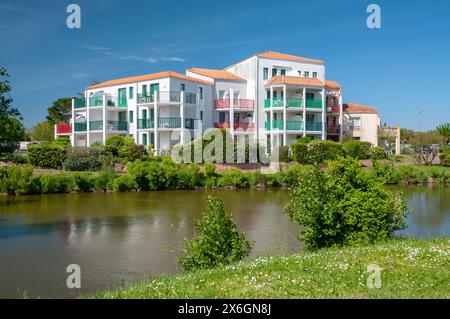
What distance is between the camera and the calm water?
1479 centimetres

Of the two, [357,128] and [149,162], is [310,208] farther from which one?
[357,128]

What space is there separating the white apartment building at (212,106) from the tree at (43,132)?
67.0 feet

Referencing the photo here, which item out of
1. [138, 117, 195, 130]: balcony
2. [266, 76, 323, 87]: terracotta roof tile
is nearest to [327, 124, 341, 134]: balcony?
[266, 76, 323, 87]: terracotta roof tile

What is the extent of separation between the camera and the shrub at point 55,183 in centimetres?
3844

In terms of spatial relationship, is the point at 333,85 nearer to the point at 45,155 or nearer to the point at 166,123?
the point at 166,123

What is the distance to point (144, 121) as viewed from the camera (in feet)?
179

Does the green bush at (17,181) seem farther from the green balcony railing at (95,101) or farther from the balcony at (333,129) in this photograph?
the balcony at (333,129)

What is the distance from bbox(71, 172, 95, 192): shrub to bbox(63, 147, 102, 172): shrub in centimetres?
337

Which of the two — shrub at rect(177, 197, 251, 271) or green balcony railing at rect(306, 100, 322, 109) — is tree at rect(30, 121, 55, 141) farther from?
shrub at rect(177, 197, 251, 271)

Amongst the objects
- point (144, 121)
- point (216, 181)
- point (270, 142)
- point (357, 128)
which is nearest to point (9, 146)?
point (216, 181)

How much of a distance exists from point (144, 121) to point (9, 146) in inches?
1219

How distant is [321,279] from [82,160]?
1446 inches

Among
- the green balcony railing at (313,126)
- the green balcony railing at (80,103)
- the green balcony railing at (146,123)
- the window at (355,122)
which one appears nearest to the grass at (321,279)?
the green balcony railing at (146,123)

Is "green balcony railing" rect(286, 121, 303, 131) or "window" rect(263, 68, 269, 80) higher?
"window" rect(263, 68, 269, 80)
